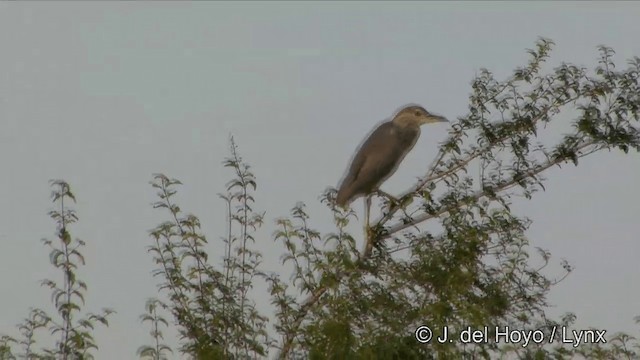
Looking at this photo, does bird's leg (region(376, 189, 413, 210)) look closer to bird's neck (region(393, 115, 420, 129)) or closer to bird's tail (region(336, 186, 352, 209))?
bird's tail (region(336, 186, 352, 209))

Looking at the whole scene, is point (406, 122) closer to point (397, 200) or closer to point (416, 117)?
point (416, 117)

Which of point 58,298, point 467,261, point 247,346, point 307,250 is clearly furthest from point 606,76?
point 58,298

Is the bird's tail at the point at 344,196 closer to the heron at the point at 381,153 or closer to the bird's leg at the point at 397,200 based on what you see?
the heron at the point at 381,153

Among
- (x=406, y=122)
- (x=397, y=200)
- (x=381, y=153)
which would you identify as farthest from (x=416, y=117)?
(x=397, y=200)

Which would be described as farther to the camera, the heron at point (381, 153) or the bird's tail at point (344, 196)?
the heron at point (381, 153)

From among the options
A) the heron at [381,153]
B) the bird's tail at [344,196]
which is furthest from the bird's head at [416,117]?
the bird's tail at [344,196]

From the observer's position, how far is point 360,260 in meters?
9.22

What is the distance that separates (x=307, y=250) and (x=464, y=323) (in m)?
1.54

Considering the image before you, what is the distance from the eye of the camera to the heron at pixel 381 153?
10984 mm

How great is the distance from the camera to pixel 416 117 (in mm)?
11703

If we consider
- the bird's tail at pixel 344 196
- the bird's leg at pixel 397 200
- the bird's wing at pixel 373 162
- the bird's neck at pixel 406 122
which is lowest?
the bird's leg at pixel 397 200

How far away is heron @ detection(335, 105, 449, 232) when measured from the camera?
1098cm

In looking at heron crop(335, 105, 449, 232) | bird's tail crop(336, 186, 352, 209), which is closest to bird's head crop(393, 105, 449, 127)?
heron crop(335, 105, 449, 232)

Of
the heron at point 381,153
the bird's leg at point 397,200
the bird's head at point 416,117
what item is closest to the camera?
the bird's leg at point 397,200
